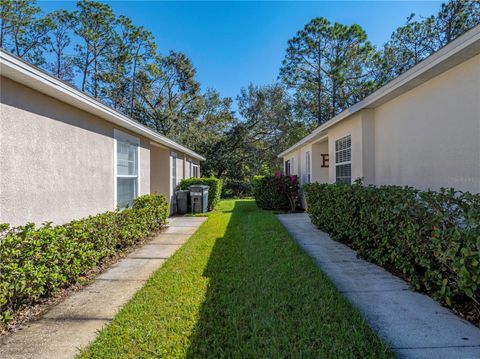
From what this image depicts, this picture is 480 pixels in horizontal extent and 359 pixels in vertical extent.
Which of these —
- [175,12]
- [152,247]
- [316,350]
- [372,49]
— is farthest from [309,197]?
[372,49]

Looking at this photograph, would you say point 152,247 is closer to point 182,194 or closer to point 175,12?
point 182,194

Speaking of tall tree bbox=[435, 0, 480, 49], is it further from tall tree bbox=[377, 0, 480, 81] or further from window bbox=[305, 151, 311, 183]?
window bbox=[305, 151, 311, 183]

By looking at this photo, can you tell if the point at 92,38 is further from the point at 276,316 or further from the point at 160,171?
the point at 276,316

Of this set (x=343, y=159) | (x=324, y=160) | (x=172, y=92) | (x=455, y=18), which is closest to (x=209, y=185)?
(x=324, y=160)

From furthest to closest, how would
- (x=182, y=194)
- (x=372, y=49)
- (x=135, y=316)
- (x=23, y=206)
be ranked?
(x=372, y=49)
(x=182, y=194)
(x=23, y=206)
(x=135, y=316)

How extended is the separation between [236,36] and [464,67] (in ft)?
46.9

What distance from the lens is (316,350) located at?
2.51 metres

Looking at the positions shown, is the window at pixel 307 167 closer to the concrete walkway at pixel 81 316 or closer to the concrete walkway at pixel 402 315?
the concrete walkway at pixel 402 315

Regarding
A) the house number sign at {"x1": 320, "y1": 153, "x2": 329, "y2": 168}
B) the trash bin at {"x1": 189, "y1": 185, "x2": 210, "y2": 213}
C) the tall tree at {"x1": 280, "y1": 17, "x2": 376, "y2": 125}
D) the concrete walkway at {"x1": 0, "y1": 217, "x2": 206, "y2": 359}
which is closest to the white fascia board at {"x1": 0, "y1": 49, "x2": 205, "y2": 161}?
the concrete walkway at {"x1": 0, "y1": 217, "x2": 206, "y2": 359}

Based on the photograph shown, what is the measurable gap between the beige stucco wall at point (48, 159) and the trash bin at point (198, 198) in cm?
598

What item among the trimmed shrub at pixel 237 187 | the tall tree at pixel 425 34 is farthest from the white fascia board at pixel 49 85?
the tall tree at pixel 425 34

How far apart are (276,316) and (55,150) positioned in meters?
4.01

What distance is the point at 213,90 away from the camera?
1094 inches

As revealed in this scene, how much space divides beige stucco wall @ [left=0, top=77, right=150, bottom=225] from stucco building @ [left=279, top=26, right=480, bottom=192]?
5677 millimetres
